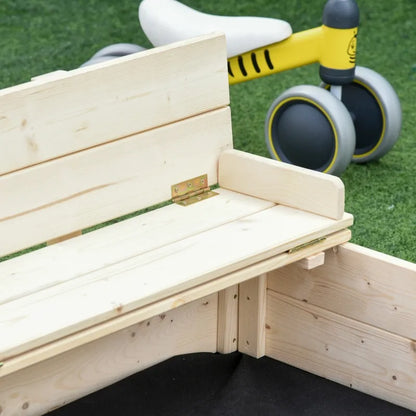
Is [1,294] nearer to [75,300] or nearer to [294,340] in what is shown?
[75,300]

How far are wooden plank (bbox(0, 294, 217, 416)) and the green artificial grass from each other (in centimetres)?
72

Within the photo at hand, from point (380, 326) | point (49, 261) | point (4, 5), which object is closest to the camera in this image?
point (49, 261)

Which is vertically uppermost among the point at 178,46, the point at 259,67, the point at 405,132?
the point at 178,46

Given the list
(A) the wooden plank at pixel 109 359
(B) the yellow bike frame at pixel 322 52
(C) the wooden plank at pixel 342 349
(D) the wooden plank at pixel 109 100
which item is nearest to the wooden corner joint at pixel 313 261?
(C) the wooden plank at pixel 342 349

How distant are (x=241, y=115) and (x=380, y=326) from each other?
1845 mm

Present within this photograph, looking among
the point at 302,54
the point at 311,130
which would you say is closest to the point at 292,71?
the point at 302,54

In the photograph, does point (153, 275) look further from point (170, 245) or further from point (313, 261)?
point (313, 261)

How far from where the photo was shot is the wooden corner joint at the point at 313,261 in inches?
85.2

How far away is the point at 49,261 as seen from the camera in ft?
6.78

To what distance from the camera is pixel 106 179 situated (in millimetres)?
2217

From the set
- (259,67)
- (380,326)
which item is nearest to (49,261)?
(380,326)

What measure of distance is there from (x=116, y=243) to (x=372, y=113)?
1.53 meters

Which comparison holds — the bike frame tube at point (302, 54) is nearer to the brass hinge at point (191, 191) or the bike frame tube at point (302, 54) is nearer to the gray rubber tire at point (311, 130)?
the gray rubber tire at point (311, 130)

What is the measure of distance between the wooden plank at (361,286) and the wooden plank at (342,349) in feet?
0.09
